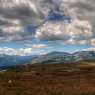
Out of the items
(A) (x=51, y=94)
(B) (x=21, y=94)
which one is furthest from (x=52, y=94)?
(B) (x=21, y=94)

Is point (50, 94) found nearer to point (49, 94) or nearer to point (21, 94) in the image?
point (49, 94)

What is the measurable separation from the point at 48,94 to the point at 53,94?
2.38 ft

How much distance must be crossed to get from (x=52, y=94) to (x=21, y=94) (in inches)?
179

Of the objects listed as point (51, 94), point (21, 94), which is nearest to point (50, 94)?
point (51, 94)

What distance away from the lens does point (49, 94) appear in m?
43.1

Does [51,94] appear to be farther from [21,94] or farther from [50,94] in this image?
[21,94]

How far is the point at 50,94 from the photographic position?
43.3 m

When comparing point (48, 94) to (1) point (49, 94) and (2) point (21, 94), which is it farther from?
(2) point (21, 94)

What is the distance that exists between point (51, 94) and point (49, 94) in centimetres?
43

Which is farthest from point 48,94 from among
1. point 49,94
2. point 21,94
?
point 21,94

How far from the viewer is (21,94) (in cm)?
4422

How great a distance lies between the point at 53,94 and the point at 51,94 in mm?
377

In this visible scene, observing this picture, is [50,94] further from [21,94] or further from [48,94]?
[21,94]

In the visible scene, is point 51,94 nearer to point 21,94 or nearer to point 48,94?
point 48,94
